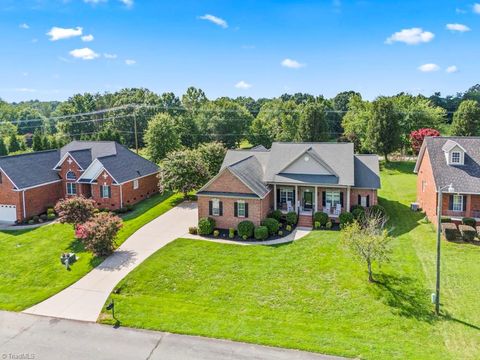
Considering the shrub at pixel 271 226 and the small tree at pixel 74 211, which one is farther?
the small tree at pixel 74 211

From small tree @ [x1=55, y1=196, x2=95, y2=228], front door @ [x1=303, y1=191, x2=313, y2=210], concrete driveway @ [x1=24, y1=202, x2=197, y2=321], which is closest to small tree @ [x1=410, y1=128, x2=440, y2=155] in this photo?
front door @ [x1=303, y1=191, x2=313, y2=210]

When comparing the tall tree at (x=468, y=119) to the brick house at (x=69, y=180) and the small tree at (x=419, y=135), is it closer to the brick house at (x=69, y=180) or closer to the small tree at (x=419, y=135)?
the small tree at (x=419, y=135)

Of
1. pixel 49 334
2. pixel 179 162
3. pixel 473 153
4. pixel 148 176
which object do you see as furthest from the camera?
pixel 148 176

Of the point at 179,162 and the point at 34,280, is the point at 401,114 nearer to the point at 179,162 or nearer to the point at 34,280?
the point at 179,162

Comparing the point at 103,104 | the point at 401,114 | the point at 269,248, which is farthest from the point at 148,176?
the point at 103,104

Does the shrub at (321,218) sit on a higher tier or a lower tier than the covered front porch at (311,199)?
lower

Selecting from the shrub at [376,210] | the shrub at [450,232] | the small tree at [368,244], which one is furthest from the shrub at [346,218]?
the small tree at [368,244]

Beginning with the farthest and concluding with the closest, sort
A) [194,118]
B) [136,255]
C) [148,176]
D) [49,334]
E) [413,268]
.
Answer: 1. [194,118]
2. [148,176]
3. [136,255]
4. [413,268]
5. [49,334]

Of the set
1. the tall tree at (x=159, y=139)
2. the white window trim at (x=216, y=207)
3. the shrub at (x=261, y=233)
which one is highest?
the tall tree at (x=159, y=139)
